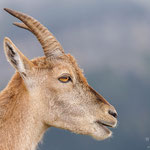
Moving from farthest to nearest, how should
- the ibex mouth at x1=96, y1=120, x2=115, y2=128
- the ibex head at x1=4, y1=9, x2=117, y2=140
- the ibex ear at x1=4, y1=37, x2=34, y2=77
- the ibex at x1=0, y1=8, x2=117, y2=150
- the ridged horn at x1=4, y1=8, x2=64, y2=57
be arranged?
the ridged horn at x1=4, y1=8, x2=64, y2=57, the ibex mouth at x1=96, y1=120, x2=115, y2=128, the ibex head at x1=4, y1=9, x2=117, y2=140, the ibex at x1=0, y1=8, x2=117, y2=150, the ibex ear at x1=4, y1=37, x2=34, y2=77

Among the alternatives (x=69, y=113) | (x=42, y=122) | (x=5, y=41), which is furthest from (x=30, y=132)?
(x=5, y=41)

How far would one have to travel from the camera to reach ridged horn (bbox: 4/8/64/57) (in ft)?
31.6

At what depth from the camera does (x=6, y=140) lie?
8.68 meters

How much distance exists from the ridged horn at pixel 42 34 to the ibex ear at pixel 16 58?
1021 millimetres

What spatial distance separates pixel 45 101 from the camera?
357 inches

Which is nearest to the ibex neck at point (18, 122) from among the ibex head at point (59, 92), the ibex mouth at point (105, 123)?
the ibex head at point (59, 92)

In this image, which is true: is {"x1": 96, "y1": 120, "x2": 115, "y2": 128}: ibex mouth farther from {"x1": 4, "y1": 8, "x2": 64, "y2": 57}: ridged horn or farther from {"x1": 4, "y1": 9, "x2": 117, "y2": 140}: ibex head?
{"x1": 4, "y1": 8, "x2": 64, "y2": 57}: ridged horn

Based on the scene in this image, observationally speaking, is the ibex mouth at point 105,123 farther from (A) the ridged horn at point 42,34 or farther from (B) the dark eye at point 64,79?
(A) the ridged horn at point 42,34

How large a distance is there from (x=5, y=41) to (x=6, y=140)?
9.16ft

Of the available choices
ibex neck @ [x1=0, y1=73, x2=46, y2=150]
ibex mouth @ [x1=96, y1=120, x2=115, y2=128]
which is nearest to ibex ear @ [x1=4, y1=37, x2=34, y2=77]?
ibex neck @ [x1=0, y1=73, x2=46, y2=150]

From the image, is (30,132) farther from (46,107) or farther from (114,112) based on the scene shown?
(114,112)

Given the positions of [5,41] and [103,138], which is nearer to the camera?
[5,41]

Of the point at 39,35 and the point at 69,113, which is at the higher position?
the point at 39,35

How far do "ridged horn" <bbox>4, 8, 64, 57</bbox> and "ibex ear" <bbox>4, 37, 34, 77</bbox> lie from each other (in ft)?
3.35
